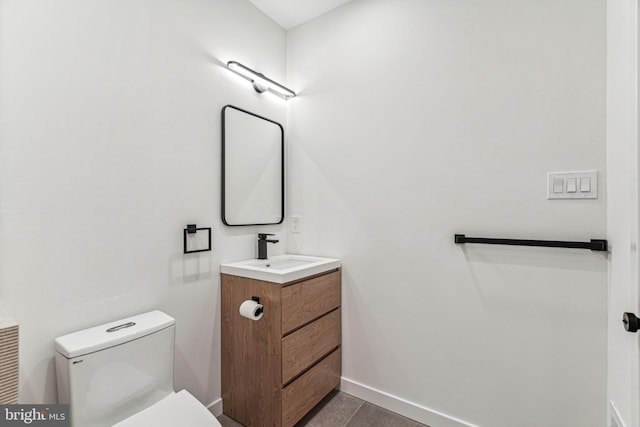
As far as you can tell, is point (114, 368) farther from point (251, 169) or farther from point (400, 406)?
point (400, 406)

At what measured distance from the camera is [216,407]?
1.75 meters

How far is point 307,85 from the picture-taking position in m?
2.21

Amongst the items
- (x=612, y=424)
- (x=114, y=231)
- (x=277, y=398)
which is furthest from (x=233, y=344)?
(x=612, y=424)

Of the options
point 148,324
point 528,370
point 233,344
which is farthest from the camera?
point 233,344

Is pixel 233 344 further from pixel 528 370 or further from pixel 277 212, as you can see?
pixel 528 370

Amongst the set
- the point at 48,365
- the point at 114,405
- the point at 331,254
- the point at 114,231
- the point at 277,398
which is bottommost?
the point at 277,398

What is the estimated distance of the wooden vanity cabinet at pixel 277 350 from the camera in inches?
60.4

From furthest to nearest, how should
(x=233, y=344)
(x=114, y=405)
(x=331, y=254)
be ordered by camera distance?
(x=331, y=254), (x=233, y=344), (x=114, y=405)

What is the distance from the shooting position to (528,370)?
143 centimetres

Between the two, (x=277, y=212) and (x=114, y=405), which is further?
(x=277, y=212)

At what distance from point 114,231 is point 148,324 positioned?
44cm

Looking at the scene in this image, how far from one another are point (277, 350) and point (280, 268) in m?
0.51

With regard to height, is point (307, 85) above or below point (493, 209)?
above

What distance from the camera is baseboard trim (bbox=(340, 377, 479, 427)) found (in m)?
1.63
